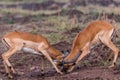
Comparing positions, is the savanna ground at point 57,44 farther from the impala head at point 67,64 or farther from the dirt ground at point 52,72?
the impala head at point 67,64

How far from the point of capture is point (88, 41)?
32.3ft

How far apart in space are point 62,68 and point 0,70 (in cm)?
167

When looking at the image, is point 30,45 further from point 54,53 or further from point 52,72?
point 52,72

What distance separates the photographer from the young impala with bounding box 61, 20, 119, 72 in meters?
9.81

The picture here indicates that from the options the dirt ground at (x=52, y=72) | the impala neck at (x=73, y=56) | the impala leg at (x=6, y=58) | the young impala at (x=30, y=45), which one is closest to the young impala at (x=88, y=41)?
the impala neck at (x=73, y=56)

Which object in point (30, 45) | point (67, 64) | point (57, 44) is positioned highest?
point (30, 45)

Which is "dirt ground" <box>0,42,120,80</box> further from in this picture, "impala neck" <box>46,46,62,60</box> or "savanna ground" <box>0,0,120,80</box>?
"impala neck" <box>46,46,62,60</box>

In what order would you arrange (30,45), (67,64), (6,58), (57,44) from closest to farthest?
(67,64) < (6,58) < (30,45) < (57,44)

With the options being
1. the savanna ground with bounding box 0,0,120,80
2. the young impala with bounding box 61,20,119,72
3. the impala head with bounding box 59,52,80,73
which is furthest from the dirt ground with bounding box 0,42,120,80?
the young impala with bounding box 61,20,119,72

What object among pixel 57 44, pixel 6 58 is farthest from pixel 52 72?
pixel 57 44

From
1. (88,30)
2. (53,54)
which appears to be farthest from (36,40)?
(88,30)

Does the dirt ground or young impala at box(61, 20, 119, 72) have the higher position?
young impala at box(61, 20, 119, 72)

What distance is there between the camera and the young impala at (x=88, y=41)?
9.81m

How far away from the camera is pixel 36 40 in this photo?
33.3ft
